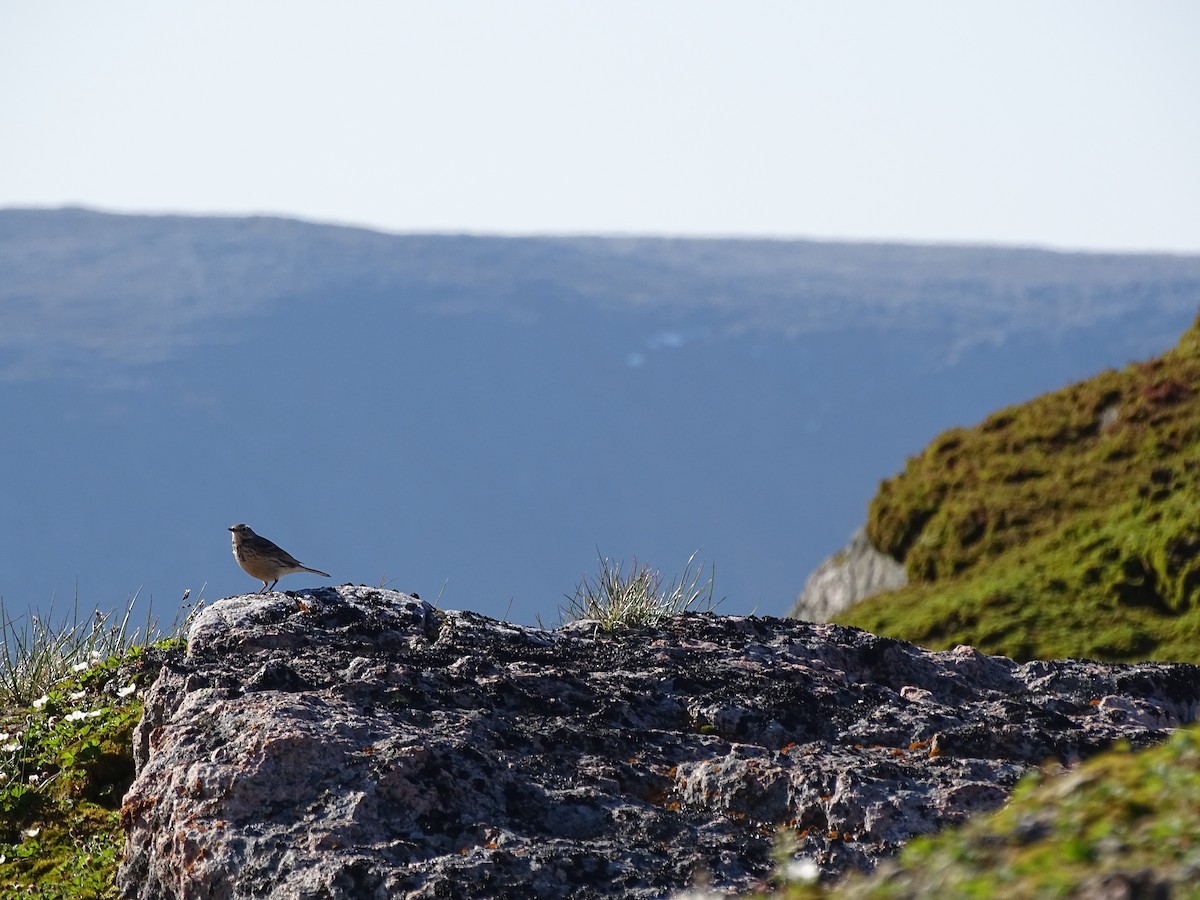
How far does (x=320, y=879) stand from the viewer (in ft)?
15.5

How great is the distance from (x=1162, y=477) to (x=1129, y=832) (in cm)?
1798

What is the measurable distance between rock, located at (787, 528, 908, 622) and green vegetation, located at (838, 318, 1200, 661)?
340 mm

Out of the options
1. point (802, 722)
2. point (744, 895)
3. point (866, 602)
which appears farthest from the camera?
point (866, 602)

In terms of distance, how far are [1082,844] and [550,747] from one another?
3309mm

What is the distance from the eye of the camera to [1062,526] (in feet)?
64.6

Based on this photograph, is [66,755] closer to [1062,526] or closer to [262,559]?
[262,559]

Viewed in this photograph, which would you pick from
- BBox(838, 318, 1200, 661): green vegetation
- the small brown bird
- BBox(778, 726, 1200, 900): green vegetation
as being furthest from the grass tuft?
BBox(838, 318, 1200, 661): green vegetation

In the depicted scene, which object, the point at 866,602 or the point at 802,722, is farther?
the point at 866,602

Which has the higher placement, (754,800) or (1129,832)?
(1129,832)

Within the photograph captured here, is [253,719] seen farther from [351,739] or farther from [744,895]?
[744,895]

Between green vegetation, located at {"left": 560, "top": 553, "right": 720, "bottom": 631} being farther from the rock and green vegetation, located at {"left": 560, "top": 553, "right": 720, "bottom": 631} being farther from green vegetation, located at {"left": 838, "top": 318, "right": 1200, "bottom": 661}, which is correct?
the rock

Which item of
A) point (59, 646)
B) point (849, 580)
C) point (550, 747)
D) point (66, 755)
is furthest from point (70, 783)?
point (849, 580)

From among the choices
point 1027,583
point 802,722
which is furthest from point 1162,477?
point 802,722

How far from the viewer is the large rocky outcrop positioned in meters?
4.93
